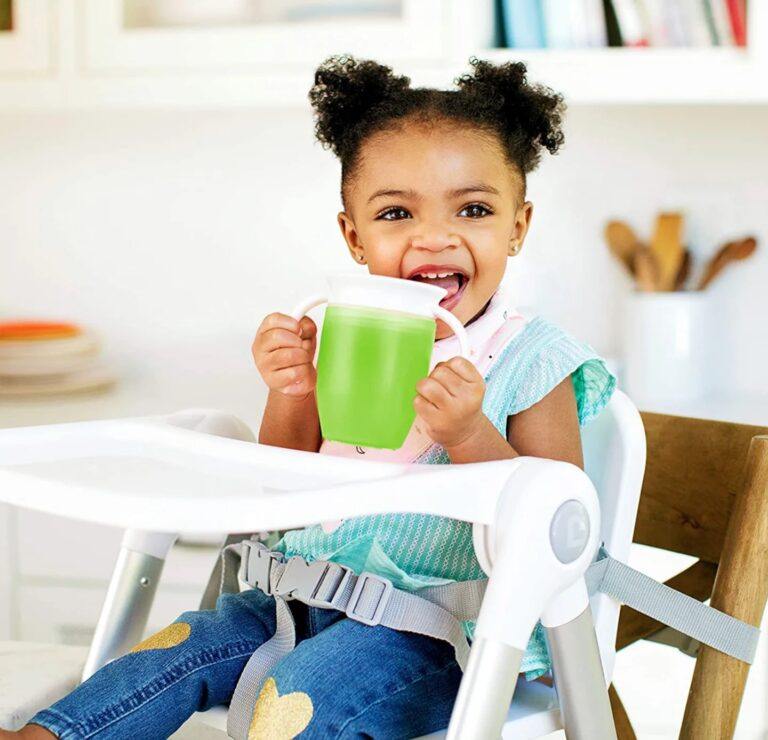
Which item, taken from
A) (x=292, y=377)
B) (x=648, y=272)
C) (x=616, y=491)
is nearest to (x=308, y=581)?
(x=292, y=377)

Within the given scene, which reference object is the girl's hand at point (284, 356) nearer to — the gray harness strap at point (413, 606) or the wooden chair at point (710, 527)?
the gray harness strap at point (413, 606)

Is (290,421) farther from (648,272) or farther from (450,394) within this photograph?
(648,272)

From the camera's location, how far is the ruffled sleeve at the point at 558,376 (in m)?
0.99

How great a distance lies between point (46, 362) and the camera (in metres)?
2.10

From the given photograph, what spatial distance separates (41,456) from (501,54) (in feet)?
3.84

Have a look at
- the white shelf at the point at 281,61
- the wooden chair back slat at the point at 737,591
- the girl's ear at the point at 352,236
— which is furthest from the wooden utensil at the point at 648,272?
the wooden chair back slat at the point at 737,591

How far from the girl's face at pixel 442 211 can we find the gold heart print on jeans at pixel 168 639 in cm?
34

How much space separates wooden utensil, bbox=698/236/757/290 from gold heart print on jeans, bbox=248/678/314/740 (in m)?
1.36

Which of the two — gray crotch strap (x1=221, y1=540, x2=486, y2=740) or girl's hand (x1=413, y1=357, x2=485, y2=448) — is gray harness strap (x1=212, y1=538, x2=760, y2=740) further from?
girl's hand (x1=413, y1=357, x2=485, y2=448)

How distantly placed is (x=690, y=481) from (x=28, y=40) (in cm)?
135

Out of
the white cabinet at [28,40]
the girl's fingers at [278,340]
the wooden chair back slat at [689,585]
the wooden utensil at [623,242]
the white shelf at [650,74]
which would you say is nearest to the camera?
the girl's fingers at [278,340]

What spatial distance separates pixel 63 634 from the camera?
6.32ft

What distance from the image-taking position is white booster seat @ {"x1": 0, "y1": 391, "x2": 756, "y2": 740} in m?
0.63

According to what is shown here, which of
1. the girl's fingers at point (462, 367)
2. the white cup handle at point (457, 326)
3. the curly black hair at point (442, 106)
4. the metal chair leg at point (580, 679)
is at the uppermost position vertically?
the curly black hair at point (442, 106)
